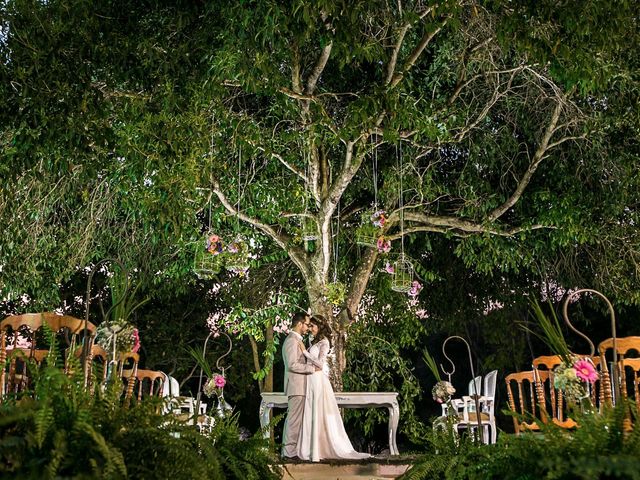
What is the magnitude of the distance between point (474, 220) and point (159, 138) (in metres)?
4.03

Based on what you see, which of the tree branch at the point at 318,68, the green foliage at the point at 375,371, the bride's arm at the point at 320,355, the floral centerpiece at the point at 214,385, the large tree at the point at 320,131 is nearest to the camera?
the large tree at the point at 320,131

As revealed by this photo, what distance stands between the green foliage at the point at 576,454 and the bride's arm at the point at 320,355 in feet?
19.7

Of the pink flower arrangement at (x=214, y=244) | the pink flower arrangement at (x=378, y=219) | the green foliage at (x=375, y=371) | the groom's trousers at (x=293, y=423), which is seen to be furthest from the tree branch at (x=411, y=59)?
the green foliage at (x=375, y=371)

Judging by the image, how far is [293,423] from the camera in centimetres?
882

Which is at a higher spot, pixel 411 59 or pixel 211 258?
pixel 411 59

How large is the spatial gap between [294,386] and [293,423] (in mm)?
345

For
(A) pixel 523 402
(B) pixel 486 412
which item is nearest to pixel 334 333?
(B) pixel 486 412

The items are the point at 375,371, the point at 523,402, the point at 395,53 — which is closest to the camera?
the point at 523,402

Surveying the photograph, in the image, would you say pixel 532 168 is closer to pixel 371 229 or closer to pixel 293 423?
pixel 371 229

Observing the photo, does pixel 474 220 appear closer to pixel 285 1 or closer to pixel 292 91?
pixel 292 91

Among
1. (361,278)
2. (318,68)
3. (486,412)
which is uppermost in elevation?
(318,68)

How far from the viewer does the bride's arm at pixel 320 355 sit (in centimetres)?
876

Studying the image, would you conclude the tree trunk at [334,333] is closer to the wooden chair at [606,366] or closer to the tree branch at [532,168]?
the tree branch at [532,168]

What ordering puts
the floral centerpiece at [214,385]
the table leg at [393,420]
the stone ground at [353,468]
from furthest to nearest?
1. the table leg at [393,420]
2. the floral centerpiece at [214,385]
3. the stone ground at [353,468]
